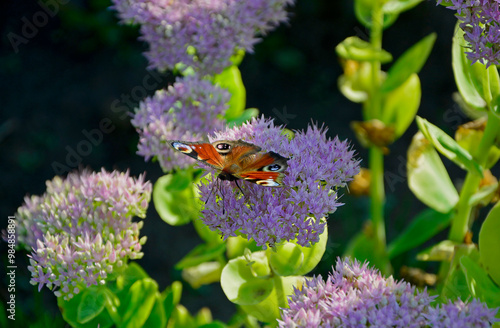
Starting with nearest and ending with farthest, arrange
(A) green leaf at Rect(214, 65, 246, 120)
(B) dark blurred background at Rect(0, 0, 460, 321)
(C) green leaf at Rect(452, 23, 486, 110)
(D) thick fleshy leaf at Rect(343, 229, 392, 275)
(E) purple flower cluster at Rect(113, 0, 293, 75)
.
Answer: (C) green leaf at Rect(452, 23, 486, 110) < (E) purple flower cluster at Rect(113, 0, 293, 75) < (A) green leaf at Rect(214, 65, 246, 120) < (D) thick fleshy leaf at Rect(343, 229, 392, 275) < (B) dark blurred background at Rect(0, 0, 460, 321)

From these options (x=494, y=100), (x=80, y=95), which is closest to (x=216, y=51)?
(x=494, y=100)

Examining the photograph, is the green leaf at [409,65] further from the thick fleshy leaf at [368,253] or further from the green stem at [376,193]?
the thick fleshy leaf at [368,253]

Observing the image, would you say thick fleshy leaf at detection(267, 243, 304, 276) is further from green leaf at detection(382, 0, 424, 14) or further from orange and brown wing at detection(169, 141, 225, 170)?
green leaf at detection(382, 0, 424, 14)

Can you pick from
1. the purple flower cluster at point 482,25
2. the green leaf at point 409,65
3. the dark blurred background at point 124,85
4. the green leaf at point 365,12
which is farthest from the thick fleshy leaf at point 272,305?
the dark blurred background at point 124,85

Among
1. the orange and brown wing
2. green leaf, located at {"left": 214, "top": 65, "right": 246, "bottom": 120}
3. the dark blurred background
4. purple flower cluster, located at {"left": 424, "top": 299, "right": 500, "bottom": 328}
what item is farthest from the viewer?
Answer: the dark blurred background

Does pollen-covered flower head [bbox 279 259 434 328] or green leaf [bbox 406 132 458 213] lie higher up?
pollen-covered flower head [bbox 279 259 434 328]

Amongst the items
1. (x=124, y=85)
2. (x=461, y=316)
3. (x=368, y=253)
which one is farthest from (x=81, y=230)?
(x=124, y=85)

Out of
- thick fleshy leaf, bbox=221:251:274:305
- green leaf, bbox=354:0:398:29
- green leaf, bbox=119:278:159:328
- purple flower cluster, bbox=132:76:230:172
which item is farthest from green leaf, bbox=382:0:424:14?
green leaf, bbox=119:278:159:328
